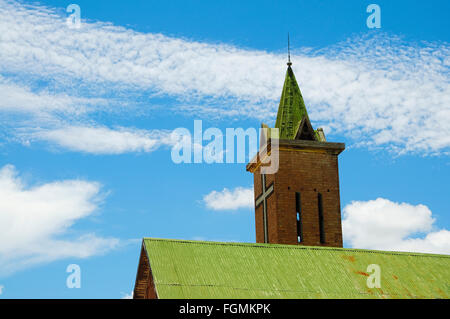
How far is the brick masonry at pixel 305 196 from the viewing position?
1734 inches

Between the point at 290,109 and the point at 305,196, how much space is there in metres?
6.60

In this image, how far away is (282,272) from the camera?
35.7 meters

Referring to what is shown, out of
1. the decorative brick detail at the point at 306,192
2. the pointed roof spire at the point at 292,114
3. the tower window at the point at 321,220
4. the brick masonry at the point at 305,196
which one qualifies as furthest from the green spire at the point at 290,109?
the tower window at the point at 321,220

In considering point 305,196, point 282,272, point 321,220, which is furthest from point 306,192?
point 282,272

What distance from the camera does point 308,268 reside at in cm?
3653

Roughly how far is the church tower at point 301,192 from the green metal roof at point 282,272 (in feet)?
16.5

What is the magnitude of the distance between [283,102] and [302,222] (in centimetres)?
889

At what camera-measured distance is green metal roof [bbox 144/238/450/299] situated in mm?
33281

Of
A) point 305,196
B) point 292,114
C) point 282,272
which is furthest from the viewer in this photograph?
point 292,114

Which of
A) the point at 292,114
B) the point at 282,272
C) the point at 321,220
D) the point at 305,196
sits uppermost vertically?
the point at 292,114

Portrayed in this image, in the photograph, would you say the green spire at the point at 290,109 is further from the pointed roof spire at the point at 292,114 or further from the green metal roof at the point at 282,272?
the green metal roof at the point at 282,272

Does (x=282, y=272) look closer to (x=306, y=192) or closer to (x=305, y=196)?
(x=305, y=196)
